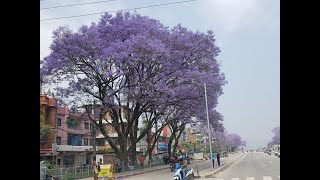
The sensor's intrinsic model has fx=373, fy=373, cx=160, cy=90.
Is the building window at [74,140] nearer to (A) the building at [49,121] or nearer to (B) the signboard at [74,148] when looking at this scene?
(B) the signboard at [74,148]

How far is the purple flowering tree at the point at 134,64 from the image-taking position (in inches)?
326

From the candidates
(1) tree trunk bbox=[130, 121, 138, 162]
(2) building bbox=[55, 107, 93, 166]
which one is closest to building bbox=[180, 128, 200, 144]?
(1) tree trunk bbox=[130, 121, 138, 162]

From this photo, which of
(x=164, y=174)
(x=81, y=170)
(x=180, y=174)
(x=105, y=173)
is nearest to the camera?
(x=180, y=174)

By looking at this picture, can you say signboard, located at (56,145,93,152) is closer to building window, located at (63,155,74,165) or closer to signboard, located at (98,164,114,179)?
building window, located at (63,155,74,165)

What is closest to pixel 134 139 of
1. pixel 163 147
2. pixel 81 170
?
pixel 81 170

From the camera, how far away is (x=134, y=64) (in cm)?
839

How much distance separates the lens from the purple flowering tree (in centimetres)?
828

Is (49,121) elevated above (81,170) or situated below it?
above

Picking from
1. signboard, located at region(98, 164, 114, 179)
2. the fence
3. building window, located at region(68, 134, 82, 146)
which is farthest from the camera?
building window, located at region(68, 134, 82, 146)

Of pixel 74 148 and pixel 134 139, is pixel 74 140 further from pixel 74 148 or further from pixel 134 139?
pixel 134 139

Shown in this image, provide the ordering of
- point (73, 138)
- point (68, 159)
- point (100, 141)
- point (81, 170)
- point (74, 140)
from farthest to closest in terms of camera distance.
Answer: point (74, 140)
point (73, 138)
point (100, 141)
point (68, 159)
point (81, 170)

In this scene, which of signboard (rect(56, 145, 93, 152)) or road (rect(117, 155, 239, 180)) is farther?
signboard (rect(56, 145, 93, 152))
